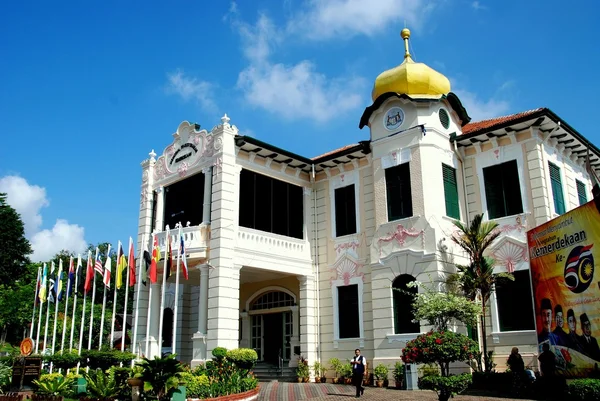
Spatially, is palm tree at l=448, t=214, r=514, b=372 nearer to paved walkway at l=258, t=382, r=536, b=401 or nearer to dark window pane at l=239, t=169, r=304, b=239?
paved walkway at l=258, t=382, r=536, b=401

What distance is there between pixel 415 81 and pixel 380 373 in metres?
10.8

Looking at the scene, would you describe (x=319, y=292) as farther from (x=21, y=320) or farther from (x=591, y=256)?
(x=21, y=320)

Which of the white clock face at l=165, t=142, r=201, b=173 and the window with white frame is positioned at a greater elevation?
the white clock face at l=165, t=142, r=201, b=173

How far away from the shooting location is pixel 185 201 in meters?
22.2

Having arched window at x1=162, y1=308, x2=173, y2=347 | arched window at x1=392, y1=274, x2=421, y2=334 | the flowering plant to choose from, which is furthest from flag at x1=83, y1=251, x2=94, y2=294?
the flowering plant

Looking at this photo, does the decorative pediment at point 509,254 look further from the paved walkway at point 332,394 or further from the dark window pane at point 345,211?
the dark window pane at point 345,211

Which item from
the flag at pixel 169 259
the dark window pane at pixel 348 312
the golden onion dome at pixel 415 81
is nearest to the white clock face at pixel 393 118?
the golden onion dome at pixel 415 81

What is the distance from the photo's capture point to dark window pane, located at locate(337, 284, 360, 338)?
2086 centimetres

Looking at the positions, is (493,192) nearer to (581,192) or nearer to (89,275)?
(581,192)

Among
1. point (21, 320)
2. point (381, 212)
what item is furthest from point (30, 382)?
point (21, 320)

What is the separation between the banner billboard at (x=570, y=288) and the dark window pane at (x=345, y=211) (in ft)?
26.3

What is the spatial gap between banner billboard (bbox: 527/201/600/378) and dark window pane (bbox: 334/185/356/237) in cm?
803

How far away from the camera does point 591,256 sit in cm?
1326

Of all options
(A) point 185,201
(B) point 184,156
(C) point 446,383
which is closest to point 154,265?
(A) point 185,201
